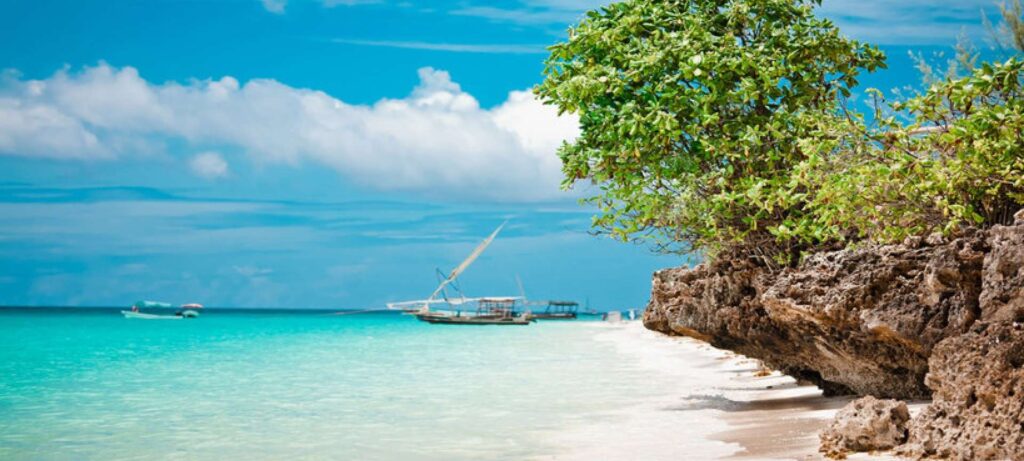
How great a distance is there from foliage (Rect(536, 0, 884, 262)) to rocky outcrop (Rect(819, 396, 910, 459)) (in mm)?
2863

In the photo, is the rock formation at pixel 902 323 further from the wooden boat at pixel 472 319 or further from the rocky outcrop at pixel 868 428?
the wooden boat at pixel 472 319

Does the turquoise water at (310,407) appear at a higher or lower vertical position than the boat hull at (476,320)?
lower

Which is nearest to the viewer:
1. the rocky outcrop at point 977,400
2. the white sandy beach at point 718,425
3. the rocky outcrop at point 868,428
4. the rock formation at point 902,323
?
the rocky outcrop at point 977,400

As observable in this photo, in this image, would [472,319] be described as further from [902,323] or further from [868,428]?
[868,428]

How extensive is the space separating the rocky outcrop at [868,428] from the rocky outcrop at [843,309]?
2.53ft

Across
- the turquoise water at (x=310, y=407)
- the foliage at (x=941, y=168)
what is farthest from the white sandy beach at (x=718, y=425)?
the foliage at (x=941, y=168)

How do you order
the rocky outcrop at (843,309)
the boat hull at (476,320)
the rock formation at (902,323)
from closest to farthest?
the rock formation at (902,323)
the rocky outcrop at (843,309)
the boat hull at (476,320)

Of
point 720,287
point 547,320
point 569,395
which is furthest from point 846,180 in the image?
point 547,320

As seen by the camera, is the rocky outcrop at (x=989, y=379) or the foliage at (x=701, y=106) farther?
the foliage at (x=701, y=106)

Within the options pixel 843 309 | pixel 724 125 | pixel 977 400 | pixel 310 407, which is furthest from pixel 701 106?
pixel 310 407

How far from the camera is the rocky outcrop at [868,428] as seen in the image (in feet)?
24.1

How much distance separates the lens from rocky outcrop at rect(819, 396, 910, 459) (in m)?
7.34

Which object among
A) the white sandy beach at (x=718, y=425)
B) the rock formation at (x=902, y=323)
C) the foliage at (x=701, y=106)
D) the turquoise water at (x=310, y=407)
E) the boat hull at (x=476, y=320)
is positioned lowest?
the turquoise water at (x=310, y=407)

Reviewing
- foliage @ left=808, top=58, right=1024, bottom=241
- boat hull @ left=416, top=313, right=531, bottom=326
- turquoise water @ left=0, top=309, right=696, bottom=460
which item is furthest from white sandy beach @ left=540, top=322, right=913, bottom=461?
boat hull @ left=416, top=313, right=531, bottom=326
